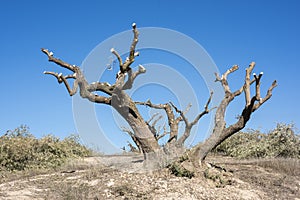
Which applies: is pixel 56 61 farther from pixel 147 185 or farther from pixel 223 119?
pixel 223 119

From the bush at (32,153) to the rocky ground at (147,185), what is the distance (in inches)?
169

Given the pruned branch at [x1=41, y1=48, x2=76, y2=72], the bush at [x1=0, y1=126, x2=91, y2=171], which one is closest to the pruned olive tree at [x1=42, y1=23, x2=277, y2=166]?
the pruned branch at [x1=41, y1=48, x2=76, y2=72]

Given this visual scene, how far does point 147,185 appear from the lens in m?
8.56

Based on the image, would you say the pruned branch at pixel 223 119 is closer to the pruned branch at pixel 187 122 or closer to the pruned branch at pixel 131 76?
the pruned branch at pixel 187 122

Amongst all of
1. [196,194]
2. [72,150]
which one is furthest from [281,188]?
[72,150]

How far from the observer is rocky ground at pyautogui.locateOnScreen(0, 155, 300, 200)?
809 cm

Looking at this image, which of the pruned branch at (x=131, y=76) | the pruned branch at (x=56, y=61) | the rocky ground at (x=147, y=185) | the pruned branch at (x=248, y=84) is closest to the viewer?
the rocky ground at (x=147, y=185)

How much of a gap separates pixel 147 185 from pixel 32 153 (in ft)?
27.2

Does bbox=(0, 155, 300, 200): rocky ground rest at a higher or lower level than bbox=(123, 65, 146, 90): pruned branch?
lower

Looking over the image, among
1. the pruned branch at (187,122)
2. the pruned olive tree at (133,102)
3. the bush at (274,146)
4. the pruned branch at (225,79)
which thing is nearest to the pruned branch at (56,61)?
the pruned olive tree at (133,102)

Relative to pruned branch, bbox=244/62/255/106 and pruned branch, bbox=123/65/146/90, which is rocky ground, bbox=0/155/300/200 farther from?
pruned branch, bbox=123/65/146/90

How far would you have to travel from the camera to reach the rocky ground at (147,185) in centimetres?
809

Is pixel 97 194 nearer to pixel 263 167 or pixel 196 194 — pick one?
pixel 196 194

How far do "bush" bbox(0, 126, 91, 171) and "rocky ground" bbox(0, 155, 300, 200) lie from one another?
4.29 metres
